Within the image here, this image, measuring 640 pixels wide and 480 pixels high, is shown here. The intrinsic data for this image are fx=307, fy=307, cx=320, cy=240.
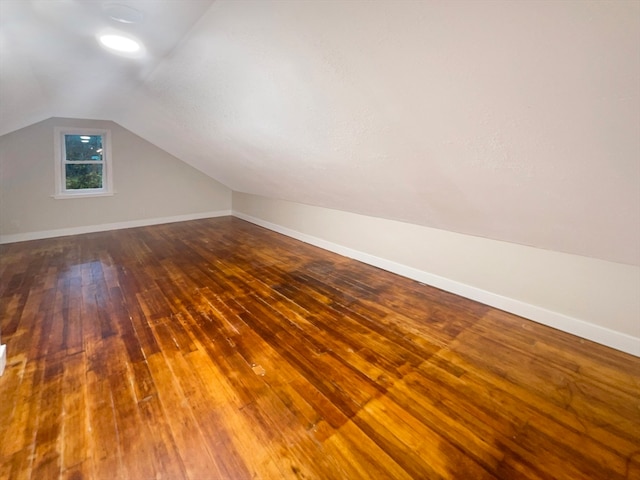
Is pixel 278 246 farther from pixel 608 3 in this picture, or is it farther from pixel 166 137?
pixel 608 3

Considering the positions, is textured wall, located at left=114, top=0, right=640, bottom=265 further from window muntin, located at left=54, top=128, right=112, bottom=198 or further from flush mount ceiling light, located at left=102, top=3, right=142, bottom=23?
window muntin, located at left=54, top=128, right=112, bottom=198

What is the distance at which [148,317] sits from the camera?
2.66 metres

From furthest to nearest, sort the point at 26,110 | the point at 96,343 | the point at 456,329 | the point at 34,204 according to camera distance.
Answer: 1. the point at 34,204
2. the point at 26,110
3. the point at 456,329
4. the point at 96,343

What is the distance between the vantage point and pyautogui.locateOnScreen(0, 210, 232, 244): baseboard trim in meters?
4.85

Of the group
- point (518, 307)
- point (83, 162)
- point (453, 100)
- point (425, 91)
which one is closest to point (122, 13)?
point (425, 91)

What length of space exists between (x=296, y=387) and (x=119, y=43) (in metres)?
2.45

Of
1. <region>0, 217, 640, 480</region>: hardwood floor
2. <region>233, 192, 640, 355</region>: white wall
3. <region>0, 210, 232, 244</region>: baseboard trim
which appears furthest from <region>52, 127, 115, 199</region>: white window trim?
<region>233, 192, 640, 355</region>: white wall

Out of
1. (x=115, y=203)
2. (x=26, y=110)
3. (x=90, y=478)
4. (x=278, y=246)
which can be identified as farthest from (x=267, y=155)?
(x=115, y=203)

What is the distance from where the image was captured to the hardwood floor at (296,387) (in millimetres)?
1428

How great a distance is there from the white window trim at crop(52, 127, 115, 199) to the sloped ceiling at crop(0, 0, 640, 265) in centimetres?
211

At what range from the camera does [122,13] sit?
1536 millimetres

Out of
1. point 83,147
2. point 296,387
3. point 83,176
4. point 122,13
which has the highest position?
point 122,13

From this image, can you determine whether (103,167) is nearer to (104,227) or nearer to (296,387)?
(104,227)

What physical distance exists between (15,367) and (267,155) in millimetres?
2743
